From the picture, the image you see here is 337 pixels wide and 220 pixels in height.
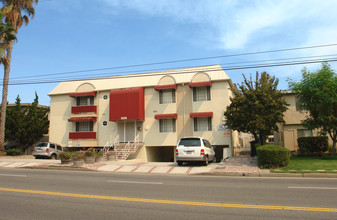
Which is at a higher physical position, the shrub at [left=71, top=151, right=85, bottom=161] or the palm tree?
the palm tree

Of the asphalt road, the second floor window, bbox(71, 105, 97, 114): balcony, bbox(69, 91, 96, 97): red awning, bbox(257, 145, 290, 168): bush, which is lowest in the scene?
the asphalt road

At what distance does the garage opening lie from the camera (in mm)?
27573

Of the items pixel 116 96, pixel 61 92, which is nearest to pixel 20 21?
pixel 61 92

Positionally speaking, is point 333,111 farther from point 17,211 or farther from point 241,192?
point 17,211

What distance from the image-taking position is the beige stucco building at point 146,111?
83.0 ft

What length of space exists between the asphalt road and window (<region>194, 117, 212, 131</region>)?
15973 millimetres

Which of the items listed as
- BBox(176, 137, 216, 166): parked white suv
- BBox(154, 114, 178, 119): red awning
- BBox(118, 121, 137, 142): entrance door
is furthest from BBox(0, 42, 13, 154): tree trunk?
BBox(176, 137, 216, 166): parked white suv

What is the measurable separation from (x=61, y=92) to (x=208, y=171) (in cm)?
2159

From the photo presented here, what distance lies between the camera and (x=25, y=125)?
29.7 metres

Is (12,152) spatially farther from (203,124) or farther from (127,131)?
(203,124)

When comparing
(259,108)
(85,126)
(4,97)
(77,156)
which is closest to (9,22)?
(4,97)

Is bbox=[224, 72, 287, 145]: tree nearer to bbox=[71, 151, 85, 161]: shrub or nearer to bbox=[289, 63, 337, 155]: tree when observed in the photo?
bbox=[289, 63, 337, 155]: tree

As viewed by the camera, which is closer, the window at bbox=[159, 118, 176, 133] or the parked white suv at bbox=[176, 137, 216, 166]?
the parked white suv at bbox=[176, 137, 216, 166]

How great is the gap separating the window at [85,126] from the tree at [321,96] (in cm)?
1984
